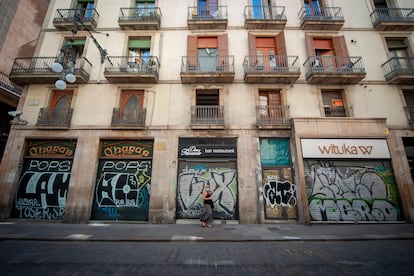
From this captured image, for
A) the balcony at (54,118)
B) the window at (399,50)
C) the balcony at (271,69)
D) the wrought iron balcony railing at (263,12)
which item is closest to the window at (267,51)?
the balcony at (271,69)

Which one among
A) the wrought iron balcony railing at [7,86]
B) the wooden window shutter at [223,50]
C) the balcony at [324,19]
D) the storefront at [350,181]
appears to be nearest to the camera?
the storefront at [350,181]

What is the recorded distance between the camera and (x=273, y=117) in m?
9.51

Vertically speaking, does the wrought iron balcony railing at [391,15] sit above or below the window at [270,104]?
above

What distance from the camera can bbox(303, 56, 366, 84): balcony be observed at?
942 cm

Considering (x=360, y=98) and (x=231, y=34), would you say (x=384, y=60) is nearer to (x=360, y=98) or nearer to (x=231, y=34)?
(x=360, y=98)

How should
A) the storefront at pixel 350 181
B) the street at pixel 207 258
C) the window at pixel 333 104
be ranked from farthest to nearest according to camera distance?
the window at pixel 333 104 → the storefront at pixel 350 181 → the street at pixel 207 258

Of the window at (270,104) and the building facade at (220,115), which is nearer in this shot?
the building facade at (220,115)

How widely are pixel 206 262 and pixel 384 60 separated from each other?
14.5 meters

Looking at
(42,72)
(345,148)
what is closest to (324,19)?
(345,148)

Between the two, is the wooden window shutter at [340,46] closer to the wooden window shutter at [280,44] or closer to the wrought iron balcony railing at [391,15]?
the wrought iron balcony railing at [391,15]

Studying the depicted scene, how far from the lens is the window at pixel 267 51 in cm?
1004

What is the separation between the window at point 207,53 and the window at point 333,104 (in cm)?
605

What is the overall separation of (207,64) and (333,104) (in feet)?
25.2

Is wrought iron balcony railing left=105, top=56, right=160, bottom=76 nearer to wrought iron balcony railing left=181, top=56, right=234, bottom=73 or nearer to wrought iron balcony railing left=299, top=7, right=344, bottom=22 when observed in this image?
wrought iron balcony railing left=181, top=56, right=234, bottom=73
